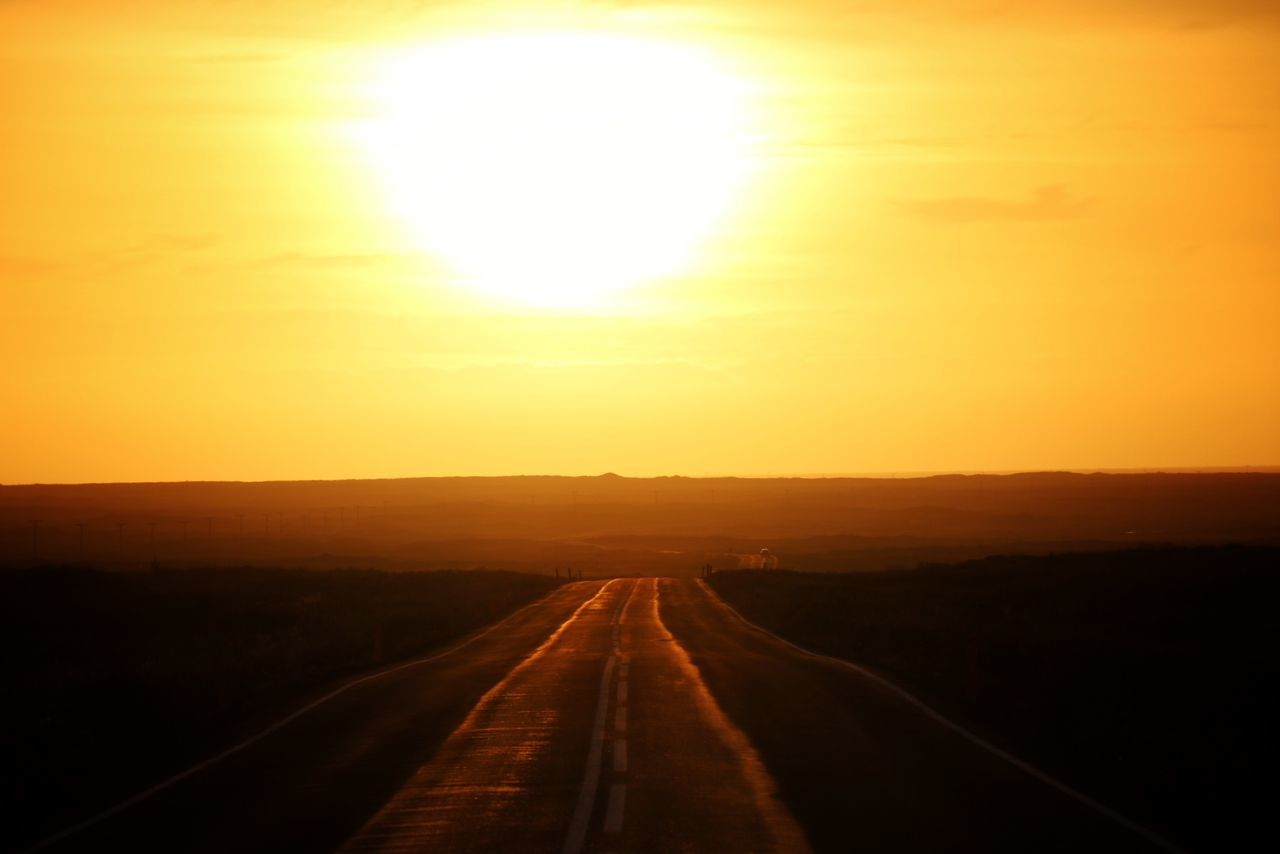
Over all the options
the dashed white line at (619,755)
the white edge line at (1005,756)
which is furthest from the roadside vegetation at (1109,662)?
the dashed white line at (619,755)

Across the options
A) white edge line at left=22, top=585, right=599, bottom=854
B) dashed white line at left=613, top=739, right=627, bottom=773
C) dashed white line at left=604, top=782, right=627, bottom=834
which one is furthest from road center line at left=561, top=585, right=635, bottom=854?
white edge line at left=22, top=585, right=599, bottom=854

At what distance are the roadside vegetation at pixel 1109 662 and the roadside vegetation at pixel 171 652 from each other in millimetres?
11062

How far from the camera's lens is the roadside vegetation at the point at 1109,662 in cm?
1365

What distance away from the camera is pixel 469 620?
144 feet

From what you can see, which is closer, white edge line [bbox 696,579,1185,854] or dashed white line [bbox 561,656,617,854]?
dashed white line [bbox 561,656,617,854]

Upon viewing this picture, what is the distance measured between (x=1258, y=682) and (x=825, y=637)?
548 inches

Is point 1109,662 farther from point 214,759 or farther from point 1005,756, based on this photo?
point 214,759

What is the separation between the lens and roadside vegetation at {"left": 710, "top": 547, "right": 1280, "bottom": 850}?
44.8 feet

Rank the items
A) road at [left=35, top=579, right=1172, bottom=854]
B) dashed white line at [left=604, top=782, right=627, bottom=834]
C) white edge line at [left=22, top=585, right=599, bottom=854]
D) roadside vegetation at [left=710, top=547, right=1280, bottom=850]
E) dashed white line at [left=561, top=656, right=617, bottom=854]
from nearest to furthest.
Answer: dashed white line at [left=561, top=656, right=617, bottom=854]
road at [left=35, top=579, right=1172, bottom=854]
dashed white line at [left=604, top=782, right=627, bottom=834]
white edge line at [left=22, top=585, right=599, bottom=854]
roadside vegetation at [left=710, top=547, right=1280, bottom=850]

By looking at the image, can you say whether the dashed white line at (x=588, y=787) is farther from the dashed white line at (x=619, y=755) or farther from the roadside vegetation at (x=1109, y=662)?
the roadside vegetation at (x=1109, y=662)

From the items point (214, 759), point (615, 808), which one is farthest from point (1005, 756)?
point (214, 759)

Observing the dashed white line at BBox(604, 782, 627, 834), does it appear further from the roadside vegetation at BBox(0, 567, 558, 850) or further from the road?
the roadside vegetation at BBox(0, 567, 558, 850)

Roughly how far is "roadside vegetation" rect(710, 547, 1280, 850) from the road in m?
1.12

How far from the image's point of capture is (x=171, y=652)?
33094 millimetres
